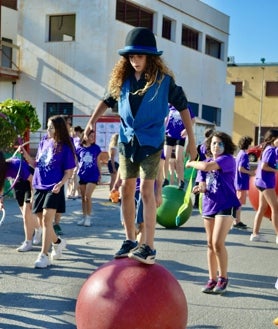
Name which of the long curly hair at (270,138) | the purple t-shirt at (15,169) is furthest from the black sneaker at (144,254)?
the long curly hair at (270,138)

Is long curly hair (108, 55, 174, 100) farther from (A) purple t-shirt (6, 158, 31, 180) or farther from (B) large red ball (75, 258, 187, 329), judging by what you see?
(A) purple t-shirt (6, 158, 31, 180)

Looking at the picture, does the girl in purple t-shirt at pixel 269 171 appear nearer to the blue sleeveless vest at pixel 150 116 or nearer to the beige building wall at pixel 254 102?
the blue sleeveless vest at pixel 150 116

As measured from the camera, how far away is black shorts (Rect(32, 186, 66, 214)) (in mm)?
8125

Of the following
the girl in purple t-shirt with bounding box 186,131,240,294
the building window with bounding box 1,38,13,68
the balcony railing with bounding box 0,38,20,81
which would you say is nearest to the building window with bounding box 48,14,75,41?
the balcony railing with bounding box 0,38,20,81

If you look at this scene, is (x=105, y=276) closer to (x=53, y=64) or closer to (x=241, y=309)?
(x=241, y=309)

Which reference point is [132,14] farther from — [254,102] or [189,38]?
[254,102]

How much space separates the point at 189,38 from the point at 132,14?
667cm

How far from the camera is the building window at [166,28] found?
34.3 m

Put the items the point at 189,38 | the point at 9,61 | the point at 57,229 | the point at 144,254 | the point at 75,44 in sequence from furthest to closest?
the point at 189,38
the point at 9,61
the point at 75,44
the point at 57,229
the point at 144,254

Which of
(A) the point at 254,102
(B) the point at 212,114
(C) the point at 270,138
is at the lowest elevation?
(C) the point at 270,138

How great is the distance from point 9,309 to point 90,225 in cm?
567

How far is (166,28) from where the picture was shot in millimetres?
34594

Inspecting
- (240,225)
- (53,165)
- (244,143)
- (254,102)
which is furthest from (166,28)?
(53,165)

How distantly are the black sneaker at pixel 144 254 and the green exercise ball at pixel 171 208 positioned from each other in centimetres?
617
